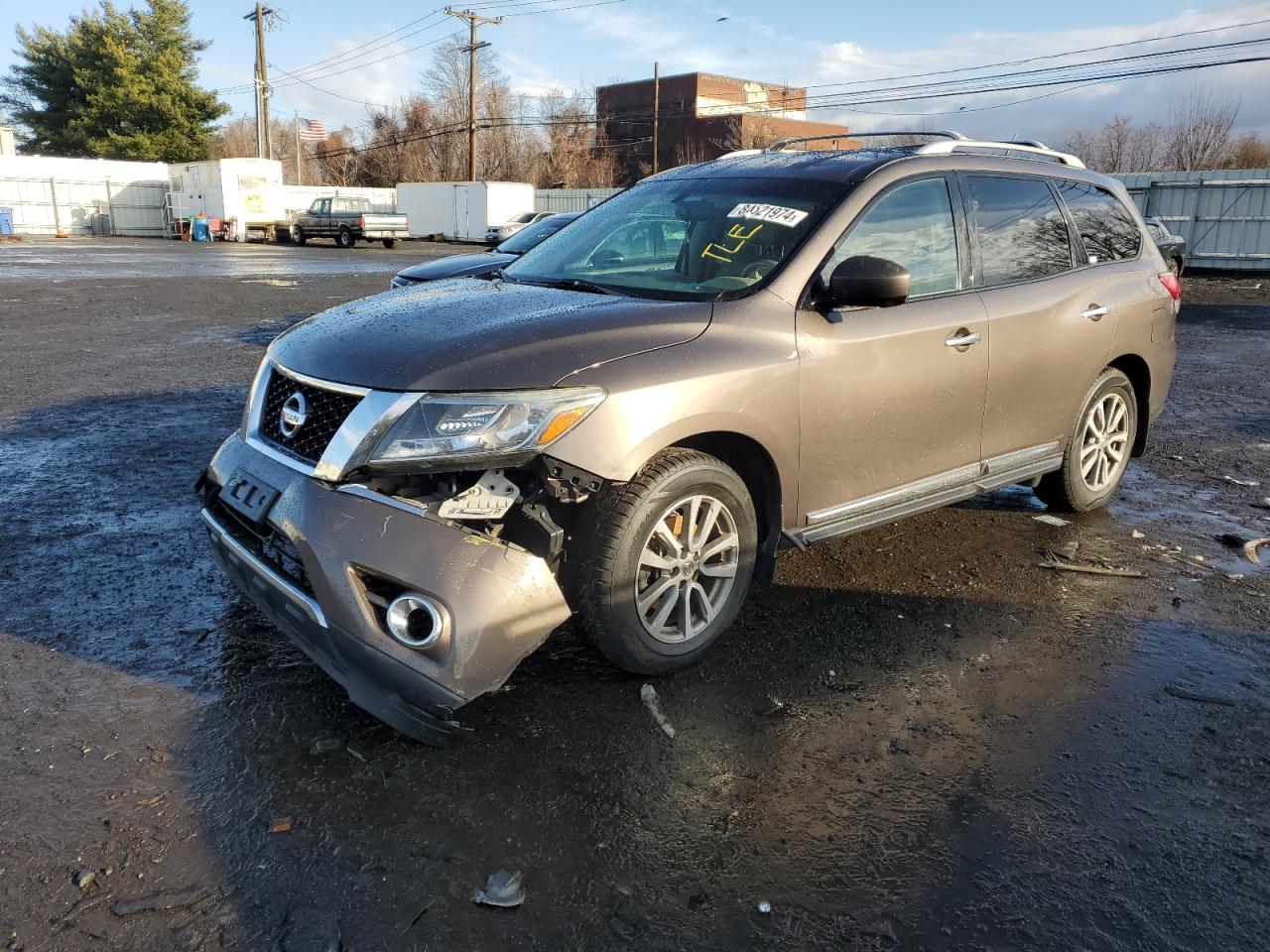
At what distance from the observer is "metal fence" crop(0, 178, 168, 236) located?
4472 cm

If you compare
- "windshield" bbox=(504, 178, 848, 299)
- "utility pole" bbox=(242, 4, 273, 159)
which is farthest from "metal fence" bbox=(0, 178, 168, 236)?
"windshield" bbox=(504, 178, 848, 299)

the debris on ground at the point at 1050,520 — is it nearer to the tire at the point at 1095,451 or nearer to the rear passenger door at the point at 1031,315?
the tire at the point at 1095,451

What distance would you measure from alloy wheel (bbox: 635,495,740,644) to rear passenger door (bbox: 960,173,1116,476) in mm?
1646

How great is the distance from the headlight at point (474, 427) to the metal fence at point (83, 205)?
5169cm

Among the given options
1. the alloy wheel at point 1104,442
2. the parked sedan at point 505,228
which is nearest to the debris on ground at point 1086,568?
the alloy wheel at point 1104,442

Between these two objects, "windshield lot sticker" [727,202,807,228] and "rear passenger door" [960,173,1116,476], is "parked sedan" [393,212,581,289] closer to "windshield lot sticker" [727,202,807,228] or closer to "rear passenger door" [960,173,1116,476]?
"windshield lot sticker" [727,202,807,228]

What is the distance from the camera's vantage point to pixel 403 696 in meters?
2.76

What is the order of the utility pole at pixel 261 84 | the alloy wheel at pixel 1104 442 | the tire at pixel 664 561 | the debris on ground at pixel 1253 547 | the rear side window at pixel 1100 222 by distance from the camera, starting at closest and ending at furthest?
the tire at pixel 664 561 < the debris on ground at pixel 1253 547 < the rear side window at pixel 1100 222 < the alloy wheel at pixel 1104 442 < the utility pole at pixel 261 84

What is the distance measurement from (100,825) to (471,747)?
103cm

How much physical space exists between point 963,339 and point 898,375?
1.53ft

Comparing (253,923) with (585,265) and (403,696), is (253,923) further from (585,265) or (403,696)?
(585,265)

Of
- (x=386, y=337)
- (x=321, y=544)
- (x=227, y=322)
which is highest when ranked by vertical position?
(x=386, y=337)

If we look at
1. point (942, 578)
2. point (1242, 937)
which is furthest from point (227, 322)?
point (1242, 937)

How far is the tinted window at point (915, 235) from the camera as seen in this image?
3.84 m
